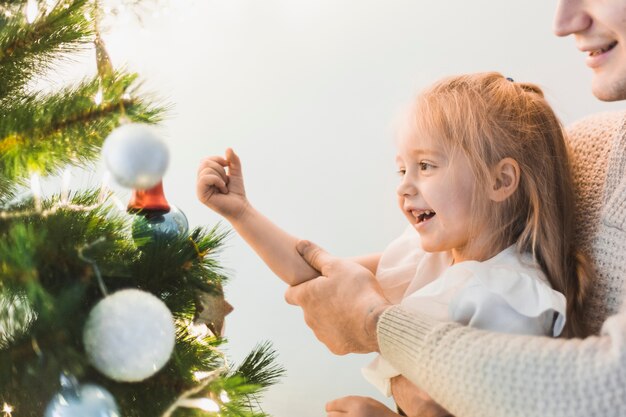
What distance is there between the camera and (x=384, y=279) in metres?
1.31

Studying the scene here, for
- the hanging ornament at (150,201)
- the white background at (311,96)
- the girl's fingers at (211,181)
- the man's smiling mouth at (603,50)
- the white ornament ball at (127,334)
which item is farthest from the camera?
the white background at (311,96)

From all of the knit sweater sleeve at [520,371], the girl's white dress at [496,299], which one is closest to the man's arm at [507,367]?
the knit sweater sleeve at [520,371]

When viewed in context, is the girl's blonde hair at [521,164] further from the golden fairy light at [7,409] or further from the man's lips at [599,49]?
the golden fairy light at [7,409]

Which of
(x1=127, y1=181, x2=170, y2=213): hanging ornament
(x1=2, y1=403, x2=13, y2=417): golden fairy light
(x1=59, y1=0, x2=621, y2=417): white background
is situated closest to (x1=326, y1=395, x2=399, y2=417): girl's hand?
(x1=127, y1=181, x2=170, y2=213): hanging ornament

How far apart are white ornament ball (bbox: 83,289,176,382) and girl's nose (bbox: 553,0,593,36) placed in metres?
0.87

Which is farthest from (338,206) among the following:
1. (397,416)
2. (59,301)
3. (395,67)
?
(59,301)

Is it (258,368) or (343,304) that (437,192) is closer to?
(343,304)

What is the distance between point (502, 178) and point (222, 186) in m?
0.50

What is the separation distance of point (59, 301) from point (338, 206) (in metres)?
1.59

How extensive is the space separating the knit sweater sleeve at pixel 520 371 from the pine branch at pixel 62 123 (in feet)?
1.51

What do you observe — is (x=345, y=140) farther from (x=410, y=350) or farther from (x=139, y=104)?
(x=139, y=104)

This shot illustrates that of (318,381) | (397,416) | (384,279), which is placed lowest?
(318,381)

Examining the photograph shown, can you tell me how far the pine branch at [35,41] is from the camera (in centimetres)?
69

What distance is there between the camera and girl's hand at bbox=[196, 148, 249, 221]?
118cm
